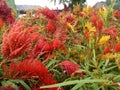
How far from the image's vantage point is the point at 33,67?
0.76 meters

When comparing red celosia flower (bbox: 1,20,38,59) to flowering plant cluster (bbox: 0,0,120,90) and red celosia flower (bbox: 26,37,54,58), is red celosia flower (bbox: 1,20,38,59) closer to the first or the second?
flowering plant cluster (bbox: 0,0,120,90)

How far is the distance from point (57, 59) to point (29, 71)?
326mm

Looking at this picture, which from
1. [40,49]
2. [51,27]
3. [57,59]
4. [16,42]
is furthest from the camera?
[51,27]

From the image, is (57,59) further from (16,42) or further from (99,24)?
(16,42)

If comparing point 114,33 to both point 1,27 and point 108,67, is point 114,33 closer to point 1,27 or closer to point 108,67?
point 108,67

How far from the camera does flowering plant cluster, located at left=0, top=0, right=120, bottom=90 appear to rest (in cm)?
77

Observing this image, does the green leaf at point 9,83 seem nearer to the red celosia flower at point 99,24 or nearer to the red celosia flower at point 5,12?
the red celosia flower at point 99,24

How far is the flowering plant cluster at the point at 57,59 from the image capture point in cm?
77

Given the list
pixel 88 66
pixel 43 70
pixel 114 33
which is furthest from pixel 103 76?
pixel 114 33

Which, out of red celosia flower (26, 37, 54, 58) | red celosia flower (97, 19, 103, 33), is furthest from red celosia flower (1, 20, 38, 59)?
red celosia flower (97, 19, 103, 33)

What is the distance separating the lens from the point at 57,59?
108 centimetres

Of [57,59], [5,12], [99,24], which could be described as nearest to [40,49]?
[57,59]

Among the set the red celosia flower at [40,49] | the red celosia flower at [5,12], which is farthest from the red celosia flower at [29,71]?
the red celosia flower at [5,12]

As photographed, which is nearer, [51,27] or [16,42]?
[16,42]
